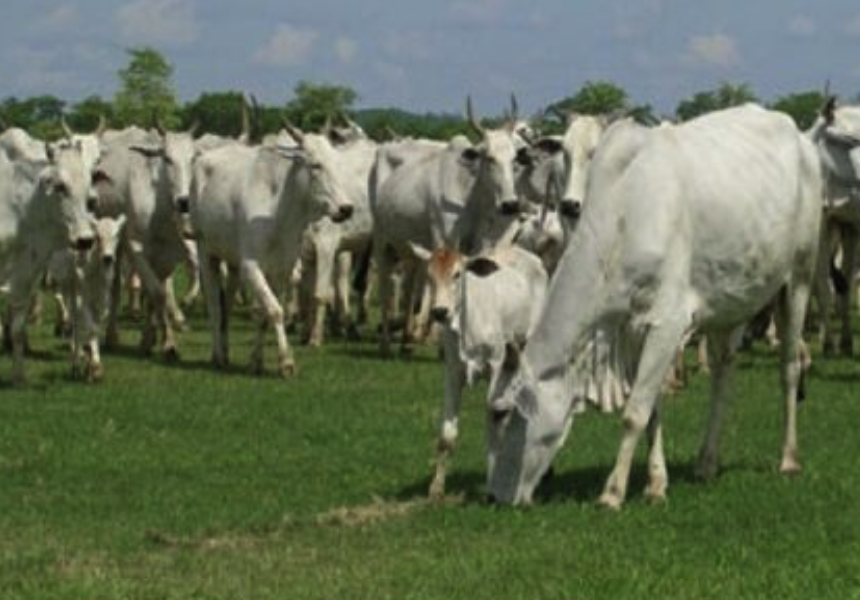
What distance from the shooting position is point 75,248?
17.9 meters

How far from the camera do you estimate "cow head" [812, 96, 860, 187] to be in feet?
63.6

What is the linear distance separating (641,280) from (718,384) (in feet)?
5.13

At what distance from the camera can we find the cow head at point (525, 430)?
1093cm

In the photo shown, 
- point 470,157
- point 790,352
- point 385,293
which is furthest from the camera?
point 385,293

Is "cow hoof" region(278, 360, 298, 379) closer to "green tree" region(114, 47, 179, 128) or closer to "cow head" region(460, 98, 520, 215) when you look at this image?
"cow head" region(460, 98, 520, 215)

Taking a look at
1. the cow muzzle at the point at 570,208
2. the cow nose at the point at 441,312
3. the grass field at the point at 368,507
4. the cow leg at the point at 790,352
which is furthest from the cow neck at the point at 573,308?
the cow muzzle at the point at 570,208

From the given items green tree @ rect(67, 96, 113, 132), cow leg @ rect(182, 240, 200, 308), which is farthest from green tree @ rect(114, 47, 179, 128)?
cow leg @ rect(182, 240, 200, 308)

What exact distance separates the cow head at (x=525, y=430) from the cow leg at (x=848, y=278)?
32.0ft

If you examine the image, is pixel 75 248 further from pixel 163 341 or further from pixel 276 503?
pixel 276 503

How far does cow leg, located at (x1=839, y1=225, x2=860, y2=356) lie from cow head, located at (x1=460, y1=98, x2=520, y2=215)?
361 cm

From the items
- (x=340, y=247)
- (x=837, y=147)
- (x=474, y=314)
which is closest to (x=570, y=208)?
(x=474, y=314)

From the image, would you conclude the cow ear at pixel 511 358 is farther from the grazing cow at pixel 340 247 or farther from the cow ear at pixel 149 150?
the cow ear at pixel 149 150

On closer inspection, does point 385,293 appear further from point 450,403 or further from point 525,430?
point 525,430

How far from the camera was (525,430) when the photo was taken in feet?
36.0
